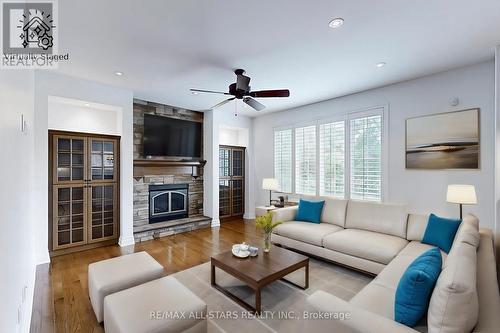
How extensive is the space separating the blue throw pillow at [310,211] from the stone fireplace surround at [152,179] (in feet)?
8.18

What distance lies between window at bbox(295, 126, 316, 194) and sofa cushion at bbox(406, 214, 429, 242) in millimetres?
2202

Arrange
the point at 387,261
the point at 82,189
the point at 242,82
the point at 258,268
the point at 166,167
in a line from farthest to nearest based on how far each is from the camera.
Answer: the point at 166,167
the point at 82,189
the point at 242,82
the point at 387,261
the point at 258,268

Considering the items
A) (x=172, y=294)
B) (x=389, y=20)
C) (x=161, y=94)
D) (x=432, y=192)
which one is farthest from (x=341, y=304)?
(x=161, y=94)

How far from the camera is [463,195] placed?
289 centimetres

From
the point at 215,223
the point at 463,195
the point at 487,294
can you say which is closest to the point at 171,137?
the point at 215,223

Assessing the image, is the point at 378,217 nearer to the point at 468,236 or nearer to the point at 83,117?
the point at 468,236

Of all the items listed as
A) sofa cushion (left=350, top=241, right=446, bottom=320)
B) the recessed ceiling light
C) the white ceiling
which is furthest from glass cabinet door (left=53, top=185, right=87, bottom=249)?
the recessed ceiling light

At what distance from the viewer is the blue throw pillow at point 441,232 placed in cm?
272

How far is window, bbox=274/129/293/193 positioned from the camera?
5.85 metres

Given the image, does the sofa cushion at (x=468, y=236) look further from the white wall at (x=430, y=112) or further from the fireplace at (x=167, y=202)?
the fireplace at (x=167, y=202)

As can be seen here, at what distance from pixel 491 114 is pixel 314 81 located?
2.47 meters

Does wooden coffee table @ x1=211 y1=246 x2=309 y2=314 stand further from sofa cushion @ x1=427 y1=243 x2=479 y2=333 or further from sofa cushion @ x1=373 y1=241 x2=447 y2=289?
sofa cushion @ x1=427 y1=243 x2=479 y2=333

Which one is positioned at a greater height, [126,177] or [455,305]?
[126,177]

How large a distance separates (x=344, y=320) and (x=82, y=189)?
4.37 metres
